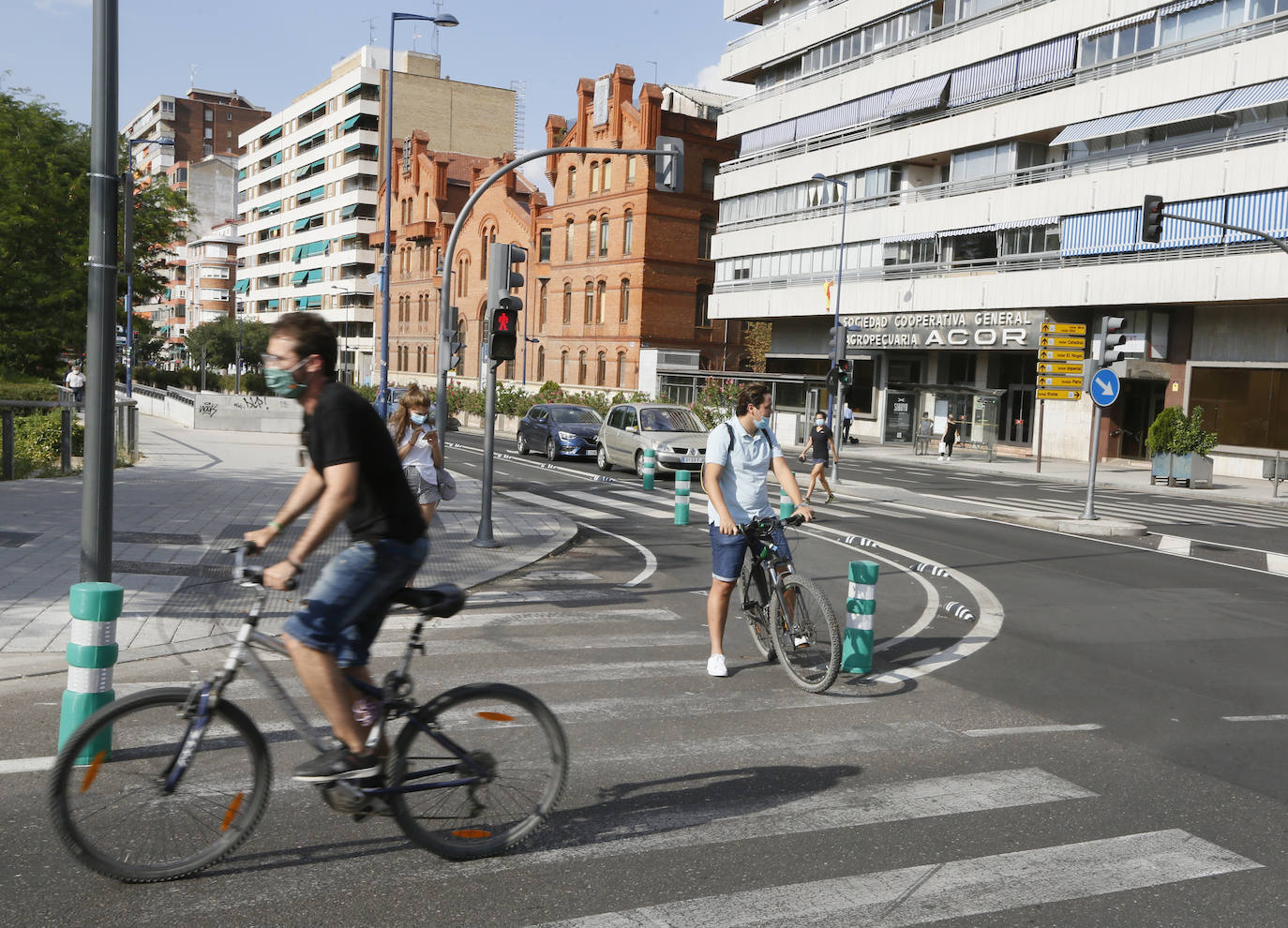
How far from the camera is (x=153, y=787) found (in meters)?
3.94

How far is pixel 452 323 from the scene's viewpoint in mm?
14758

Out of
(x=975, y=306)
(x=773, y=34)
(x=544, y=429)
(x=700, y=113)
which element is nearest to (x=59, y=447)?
(x=544, y=429)

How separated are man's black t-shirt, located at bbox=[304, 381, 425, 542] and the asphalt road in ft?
4.13

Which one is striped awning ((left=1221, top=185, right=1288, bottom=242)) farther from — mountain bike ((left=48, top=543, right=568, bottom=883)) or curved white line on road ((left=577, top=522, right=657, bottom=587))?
mountain bike ((left=48, top=543, right=568, bottom=883))

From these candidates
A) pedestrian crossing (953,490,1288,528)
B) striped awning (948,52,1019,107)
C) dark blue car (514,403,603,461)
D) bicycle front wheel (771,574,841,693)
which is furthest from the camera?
striped awning (948,52,1019,107)

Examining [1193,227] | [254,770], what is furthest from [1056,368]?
[254,770]

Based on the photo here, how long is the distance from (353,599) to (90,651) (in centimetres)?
137

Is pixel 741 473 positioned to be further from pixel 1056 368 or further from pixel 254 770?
pixel 1056 368

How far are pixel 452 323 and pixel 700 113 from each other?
5303cm

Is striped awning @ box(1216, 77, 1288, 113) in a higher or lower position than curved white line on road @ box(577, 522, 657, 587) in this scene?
higher

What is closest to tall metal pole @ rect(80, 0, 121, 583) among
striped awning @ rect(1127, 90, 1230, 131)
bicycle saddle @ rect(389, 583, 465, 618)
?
bicycle saddle @ rect(389, 583, 465, 618)

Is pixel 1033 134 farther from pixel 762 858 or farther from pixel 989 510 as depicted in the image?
pixel 762 858

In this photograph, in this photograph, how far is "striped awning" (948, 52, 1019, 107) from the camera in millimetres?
40500

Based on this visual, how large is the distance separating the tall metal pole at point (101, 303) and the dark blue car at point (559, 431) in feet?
77.2
